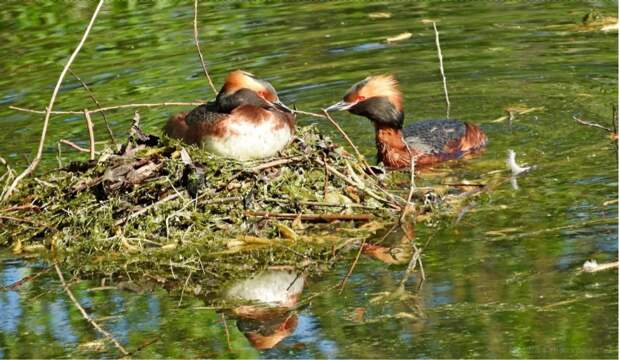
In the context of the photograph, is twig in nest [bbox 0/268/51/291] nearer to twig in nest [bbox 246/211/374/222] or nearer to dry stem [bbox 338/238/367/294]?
twig in nest [bbox 246/211/374/222]

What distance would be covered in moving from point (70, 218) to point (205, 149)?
1027 millimetres

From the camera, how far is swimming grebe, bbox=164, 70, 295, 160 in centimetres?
925

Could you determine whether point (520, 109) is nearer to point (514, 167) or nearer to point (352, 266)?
point (514, 167)

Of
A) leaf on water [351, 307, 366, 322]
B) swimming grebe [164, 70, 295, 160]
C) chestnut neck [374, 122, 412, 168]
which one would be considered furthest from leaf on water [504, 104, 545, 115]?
leaf on water [351, 307, 366, 322]

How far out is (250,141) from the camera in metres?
9.24

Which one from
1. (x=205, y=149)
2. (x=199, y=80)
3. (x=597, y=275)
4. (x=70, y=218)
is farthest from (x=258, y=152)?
(x=199, y=80)

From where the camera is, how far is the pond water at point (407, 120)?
22.9ft

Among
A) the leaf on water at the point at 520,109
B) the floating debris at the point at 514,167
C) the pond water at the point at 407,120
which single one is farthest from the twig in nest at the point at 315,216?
the leaf on water at the point at 520,109

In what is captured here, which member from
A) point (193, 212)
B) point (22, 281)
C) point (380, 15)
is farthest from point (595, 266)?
point (380, 15)

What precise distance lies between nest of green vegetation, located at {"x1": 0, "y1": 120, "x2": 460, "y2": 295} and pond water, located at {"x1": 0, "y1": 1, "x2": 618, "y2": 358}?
36 cm

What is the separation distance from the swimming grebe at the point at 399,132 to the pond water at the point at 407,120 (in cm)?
25

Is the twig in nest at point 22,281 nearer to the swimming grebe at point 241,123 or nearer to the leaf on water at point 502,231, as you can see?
the swimming grebe at point 241,123

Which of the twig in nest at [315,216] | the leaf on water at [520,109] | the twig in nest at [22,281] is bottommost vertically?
the leaf on water at [520,109]

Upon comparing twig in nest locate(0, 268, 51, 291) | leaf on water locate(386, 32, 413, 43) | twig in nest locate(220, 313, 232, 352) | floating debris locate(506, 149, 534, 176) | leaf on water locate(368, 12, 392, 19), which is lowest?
leaf on water locate(368, 12, 392, 19)
